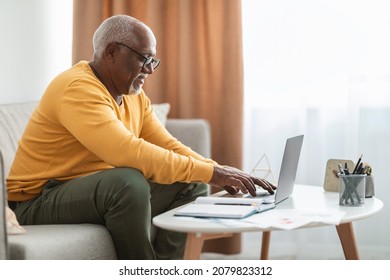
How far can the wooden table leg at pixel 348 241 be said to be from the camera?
2289mm

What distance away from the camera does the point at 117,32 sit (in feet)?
8.13

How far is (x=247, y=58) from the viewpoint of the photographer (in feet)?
11.0

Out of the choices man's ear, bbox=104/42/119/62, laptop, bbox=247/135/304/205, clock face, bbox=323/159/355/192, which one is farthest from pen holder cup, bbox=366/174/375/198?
man's ear, bbox=104/42/119/62

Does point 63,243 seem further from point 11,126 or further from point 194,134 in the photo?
point 194,134

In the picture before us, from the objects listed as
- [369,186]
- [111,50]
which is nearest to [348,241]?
[369,186]

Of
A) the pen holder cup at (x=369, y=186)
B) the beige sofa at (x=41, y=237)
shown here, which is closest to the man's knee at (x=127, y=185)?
the beige sofa at (x=41, y=237)

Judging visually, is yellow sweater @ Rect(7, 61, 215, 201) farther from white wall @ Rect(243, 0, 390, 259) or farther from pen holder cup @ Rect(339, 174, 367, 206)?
white wall @ Rect(243, 0, 390, 259)

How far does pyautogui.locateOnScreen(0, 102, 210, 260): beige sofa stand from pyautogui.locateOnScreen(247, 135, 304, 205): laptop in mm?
499

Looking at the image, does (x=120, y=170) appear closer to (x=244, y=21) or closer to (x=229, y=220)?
(x=229, y=220)

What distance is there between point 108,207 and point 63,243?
229 mm

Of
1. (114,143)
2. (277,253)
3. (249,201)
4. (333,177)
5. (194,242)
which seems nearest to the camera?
(194,242)
